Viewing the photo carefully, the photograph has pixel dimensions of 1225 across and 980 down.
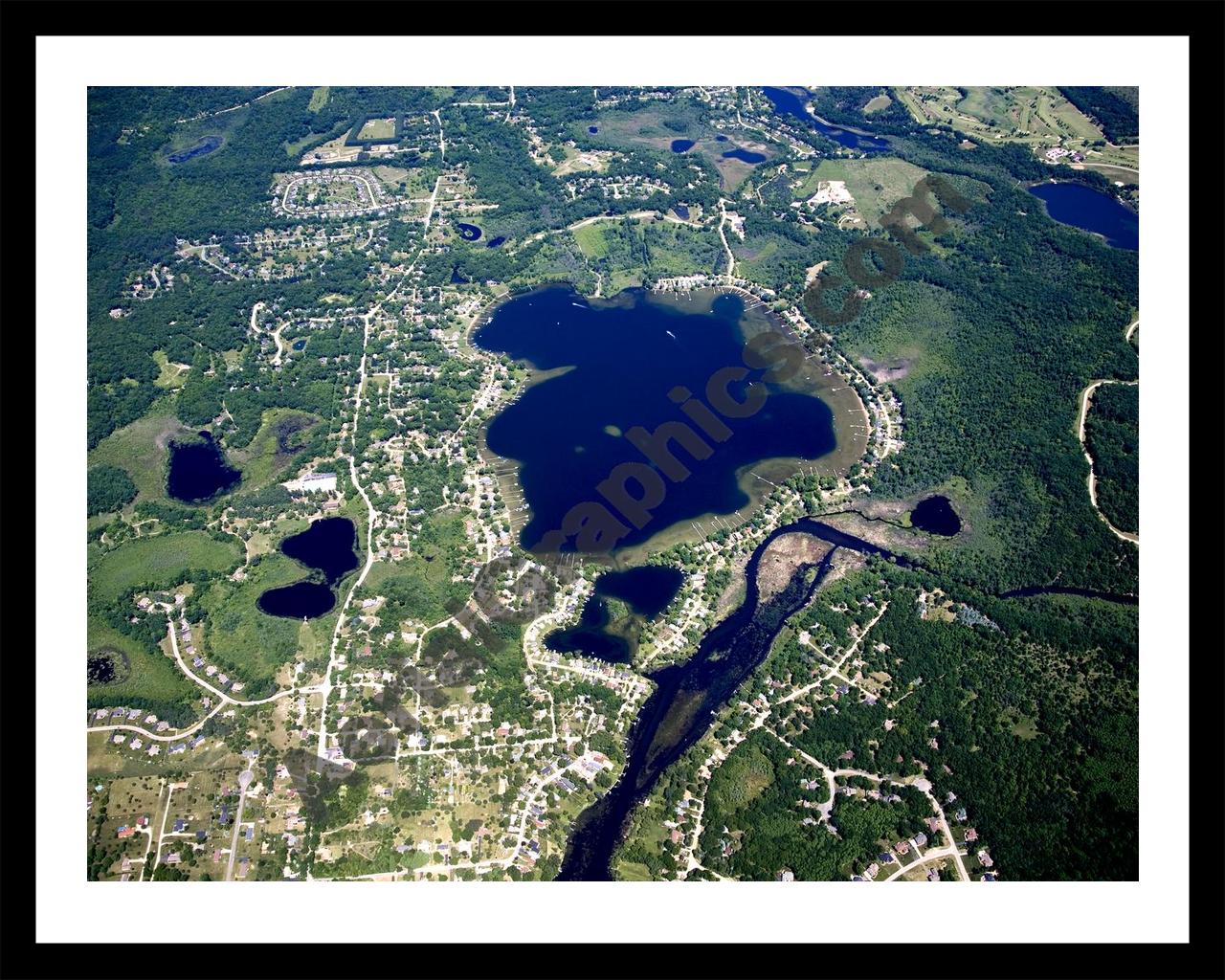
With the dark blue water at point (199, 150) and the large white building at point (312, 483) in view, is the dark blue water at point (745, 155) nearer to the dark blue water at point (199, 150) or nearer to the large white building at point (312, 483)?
the dark blue water at point (199, 150)

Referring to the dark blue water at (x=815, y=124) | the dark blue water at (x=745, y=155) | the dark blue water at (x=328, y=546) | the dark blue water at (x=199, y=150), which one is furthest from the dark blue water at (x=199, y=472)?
the dark blue water at (x=815, y=124)

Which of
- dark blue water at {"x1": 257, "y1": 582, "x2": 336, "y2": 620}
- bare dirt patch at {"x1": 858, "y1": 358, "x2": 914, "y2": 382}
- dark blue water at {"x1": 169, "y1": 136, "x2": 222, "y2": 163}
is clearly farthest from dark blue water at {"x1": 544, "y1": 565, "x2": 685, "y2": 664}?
dark blue water at {"x1": 169, "y1": 136, "x2": 222, "y2": 163}

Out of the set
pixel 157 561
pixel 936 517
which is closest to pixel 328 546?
pixel 157 561

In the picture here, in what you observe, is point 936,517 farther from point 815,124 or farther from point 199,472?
point 815,124

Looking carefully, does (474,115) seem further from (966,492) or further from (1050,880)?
(1050,880)

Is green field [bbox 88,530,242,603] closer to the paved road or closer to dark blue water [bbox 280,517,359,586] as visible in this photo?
dark blue water [bbox 280,517,359,586]

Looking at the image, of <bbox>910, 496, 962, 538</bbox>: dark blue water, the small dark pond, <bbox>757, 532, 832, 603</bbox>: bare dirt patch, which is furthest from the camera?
<bbox>910, 496, 962, 538</bbox>: dark blue water
